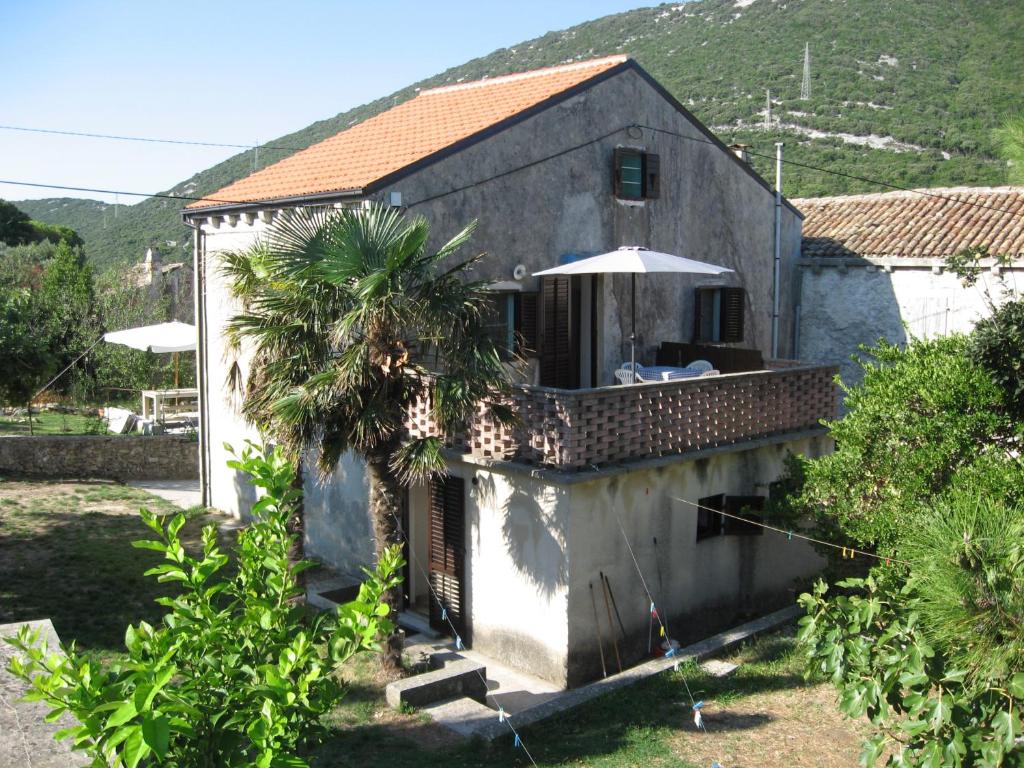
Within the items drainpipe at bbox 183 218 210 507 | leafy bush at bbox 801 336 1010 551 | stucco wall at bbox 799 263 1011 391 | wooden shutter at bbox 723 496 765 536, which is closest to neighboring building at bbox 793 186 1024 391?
stucco wall at bbox 799 263 1011 391

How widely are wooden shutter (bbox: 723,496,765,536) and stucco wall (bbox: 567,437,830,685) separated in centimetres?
14

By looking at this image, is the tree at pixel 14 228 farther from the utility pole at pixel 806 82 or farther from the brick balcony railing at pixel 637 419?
the brick balcony railing at pixel 637 419

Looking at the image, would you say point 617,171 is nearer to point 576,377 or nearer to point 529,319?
point 529,319

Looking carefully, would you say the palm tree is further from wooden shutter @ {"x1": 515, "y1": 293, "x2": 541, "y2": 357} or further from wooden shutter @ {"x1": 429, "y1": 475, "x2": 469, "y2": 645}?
wooden shutter @ {"x1": 515, "y1": 293, "x2": 541, "y2": 357}

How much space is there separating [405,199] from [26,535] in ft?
26.1

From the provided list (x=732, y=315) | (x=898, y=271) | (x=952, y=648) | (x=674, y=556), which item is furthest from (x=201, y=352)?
(x=952, y=648)

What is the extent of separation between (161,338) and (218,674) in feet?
54.6

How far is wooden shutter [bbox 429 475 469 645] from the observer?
12.5 metres

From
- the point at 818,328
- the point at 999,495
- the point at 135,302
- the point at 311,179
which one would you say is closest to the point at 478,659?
the point at 999,495

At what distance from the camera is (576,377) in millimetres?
15633

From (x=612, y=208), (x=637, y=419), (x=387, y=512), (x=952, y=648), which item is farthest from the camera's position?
(x=612, y=208)

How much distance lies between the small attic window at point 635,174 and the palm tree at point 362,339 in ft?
18.2

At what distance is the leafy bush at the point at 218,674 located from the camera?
3924mm

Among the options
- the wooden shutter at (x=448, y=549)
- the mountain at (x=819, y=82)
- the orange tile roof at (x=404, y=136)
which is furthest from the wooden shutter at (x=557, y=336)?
the mountain at (x=819, y=82)
